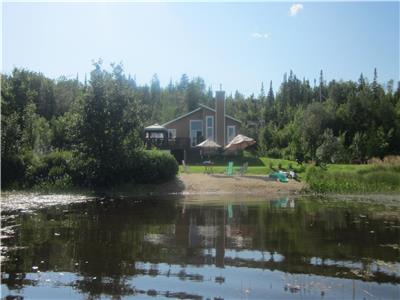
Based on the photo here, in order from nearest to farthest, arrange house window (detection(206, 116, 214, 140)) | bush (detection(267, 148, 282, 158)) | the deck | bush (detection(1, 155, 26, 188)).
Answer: bush (detection(1, 155, 26, 188))
the deck
house window (detection(206, 116, 214, 140))
bush (detection(267, 148, 282, 158))

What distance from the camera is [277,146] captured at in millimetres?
60219

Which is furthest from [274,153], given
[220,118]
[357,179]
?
[357,179]

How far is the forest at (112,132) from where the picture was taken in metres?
27.5

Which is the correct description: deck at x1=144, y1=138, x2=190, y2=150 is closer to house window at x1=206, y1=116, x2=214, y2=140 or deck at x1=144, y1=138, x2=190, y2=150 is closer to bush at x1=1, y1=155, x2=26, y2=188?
house window at x1=206, y1=116, x2=214, y2=140

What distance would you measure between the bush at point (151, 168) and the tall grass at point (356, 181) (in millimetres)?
9112

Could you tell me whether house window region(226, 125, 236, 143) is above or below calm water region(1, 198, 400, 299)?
above

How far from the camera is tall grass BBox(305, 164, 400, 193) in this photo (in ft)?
90.0

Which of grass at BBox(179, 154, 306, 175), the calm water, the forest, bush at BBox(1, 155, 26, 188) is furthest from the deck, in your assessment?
the calm water

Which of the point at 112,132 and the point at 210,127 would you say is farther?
the point at 210,127

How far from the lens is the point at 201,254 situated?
11.1 meters

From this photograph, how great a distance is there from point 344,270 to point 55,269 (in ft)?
19.9

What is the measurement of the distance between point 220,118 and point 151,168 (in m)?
22.0

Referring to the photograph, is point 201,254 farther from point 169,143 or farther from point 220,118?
point 220,118

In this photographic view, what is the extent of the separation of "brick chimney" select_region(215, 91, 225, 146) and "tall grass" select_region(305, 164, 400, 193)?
67.6 feet
